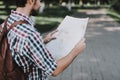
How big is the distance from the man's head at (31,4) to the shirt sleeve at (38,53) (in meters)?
0.24

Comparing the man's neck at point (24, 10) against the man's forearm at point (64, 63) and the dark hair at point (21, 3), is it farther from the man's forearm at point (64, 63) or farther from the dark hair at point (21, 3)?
the man's forearm at point (64, 63)

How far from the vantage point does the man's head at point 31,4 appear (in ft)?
9.56

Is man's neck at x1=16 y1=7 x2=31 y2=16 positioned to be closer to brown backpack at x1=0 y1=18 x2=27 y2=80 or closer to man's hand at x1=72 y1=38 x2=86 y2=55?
brown backpack at x1=0 y1=18 x2=27 y2=80

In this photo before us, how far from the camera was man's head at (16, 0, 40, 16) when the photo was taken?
291cm

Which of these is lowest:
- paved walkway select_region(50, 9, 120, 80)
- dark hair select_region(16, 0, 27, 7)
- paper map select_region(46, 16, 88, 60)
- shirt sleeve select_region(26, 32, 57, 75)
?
paved walkway select_region(50, 9, 120, 80)

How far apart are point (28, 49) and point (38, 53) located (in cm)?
7

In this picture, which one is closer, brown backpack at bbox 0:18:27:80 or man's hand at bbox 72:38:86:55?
brown backpack at bbox 0:18:27:80

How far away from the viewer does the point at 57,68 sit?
2898 mm

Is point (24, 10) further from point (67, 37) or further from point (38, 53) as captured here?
point (67, 37)

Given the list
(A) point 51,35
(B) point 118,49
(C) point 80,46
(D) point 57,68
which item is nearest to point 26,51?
(D) point 57,68

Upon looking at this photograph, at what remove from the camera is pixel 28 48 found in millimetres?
2742

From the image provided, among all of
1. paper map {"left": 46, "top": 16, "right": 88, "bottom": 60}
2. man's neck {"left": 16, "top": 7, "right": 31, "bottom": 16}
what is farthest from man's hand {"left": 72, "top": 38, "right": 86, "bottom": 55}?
man's neck {"left": 16, "top": 7, "right": 31, "bottom": 16}

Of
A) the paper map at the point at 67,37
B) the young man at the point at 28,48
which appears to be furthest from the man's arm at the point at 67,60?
the paper map at the point at 67,37

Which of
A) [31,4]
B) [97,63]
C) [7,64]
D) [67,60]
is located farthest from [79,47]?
[97,63]
